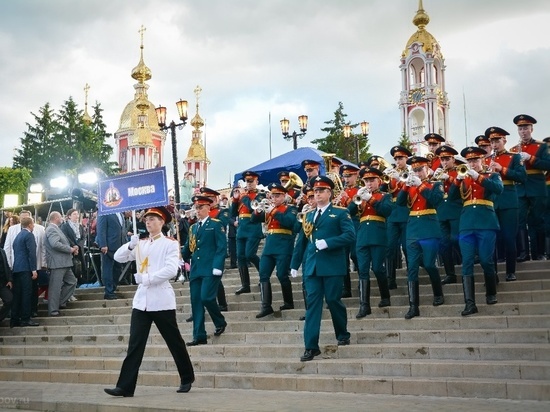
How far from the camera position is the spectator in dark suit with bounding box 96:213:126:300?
1363 cm

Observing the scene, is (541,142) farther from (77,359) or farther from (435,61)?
(435,61)

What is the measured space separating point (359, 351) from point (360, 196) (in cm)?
257

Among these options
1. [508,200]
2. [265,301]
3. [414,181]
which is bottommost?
[265,301]

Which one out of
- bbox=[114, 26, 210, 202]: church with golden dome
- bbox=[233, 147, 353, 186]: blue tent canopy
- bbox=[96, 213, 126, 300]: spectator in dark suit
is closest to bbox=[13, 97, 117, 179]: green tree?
bbox=[114, 26, 210, 202]: church with golden dome

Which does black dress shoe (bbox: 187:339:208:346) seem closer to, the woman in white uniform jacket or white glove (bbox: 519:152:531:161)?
the woman in white uniform jacket

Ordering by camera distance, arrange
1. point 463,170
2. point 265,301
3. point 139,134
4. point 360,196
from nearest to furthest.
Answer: point 463,170
point 360,196
point 265,301
point 139,134

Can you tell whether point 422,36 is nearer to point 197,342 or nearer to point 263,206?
point 263,206

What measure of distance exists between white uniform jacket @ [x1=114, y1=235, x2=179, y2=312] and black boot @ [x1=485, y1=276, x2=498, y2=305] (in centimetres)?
434

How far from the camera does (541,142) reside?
10945mm

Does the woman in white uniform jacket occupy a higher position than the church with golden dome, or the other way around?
the church with golden dome

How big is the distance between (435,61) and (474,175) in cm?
7348

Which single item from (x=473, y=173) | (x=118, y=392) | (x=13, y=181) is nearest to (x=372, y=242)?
(x=473, y=173)

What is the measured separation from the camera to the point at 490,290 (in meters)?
9.20

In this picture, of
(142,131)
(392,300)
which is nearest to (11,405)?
(392,300)
